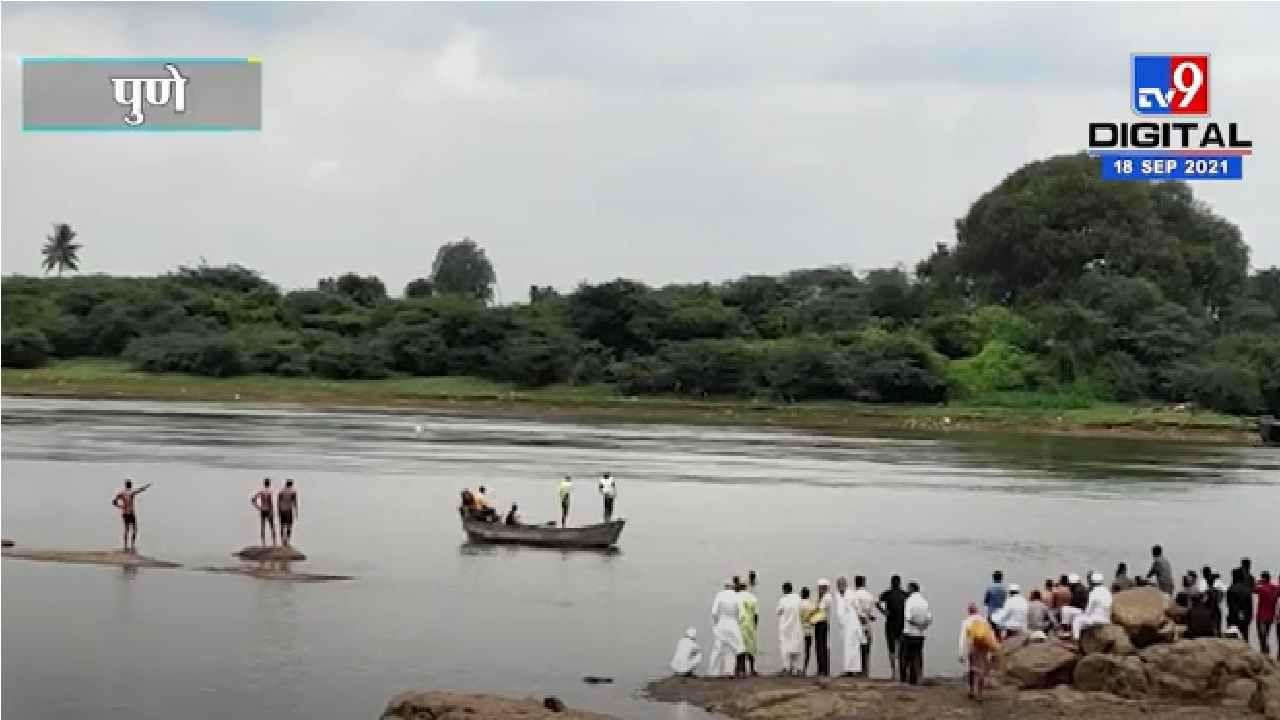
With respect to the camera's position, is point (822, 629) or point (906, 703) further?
point (822, 629)

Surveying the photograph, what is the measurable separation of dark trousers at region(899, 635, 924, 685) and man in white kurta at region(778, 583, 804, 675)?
1.62 m

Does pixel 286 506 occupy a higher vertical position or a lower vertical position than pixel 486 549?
higher

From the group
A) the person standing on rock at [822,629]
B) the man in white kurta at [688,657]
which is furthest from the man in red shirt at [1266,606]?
the man in white kurta at [688,657]

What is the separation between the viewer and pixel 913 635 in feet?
89.8

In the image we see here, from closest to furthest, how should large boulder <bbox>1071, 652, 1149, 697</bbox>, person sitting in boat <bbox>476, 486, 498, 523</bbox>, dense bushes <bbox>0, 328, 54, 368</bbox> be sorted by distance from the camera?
1. large boulder <bbox>1071, 652, 1149, 697</bbox>
2. person sitting in boat <bbox>476, 486, 498, 523</bbox>
3. dense bushes <bbox>0, 328, 54, 368</bbox>

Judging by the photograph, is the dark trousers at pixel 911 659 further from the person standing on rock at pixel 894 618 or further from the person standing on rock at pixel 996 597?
the person standing on rock at pixel 996 597

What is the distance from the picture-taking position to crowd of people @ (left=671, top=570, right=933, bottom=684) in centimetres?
2742

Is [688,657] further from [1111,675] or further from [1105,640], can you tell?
[1111,675]

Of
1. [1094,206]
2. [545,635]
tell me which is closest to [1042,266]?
[1094,206]

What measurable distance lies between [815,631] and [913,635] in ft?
5.76

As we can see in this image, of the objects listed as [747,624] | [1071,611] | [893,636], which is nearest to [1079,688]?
[1071,611]

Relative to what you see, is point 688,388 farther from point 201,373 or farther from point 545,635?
point 545,635

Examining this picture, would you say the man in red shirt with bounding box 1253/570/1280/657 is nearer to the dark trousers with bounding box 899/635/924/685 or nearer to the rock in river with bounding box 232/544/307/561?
the dark trousers with bounding box 899/635/924/685

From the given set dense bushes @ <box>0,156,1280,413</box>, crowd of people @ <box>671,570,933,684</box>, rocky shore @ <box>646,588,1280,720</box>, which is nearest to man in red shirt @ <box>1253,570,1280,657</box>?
rocky shore @ <box>646,588,1280,720</box>
